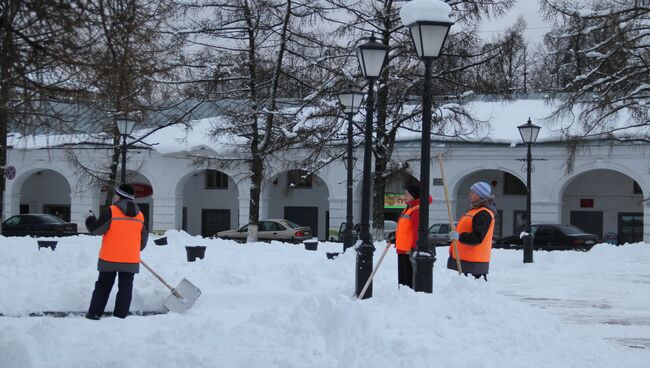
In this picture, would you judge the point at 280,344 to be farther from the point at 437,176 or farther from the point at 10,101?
the point at 437,176

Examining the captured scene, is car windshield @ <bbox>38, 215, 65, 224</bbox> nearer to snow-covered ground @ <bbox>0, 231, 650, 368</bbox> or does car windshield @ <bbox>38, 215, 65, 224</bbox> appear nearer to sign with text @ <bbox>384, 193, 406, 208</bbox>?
sign with text @ <bbox>384, 193, 406, 208</bbox>

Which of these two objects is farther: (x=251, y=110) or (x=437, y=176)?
(x=437, y=176)

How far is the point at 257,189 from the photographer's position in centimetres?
2589

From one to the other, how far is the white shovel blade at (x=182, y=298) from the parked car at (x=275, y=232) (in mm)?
23166

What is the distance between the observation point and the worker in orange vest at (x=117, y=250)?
8695 mm

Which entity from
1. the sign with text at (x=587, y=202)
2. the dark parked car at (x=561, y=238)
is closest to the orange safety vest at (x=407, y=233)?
the dark parked car at (x=561, y=238)

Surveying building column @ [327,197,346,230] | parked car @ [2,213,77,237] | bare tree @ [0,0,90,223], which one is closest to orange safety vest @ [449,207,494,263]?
bare tree @ [0,0,90,223]

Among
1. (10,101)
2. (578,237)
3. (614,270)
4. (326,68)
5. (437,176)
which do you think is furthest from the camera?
(437,176)

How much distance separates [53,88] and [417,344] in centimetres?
371

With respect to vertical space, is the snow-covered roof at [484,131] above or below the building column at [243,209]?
above

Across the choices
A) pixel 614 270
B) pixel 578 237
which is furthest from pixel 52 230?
pixel 614 270

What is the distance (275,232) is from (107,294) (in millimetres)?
24266

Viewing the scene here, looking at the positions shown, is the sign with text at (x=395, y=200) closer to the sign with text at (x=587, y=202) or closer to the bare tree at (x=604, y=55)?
the sign with text at (x=587, y=202)

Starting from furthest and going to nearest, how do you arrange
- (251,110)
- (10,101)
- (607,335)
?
(251,110), (607,335), (10,101)
